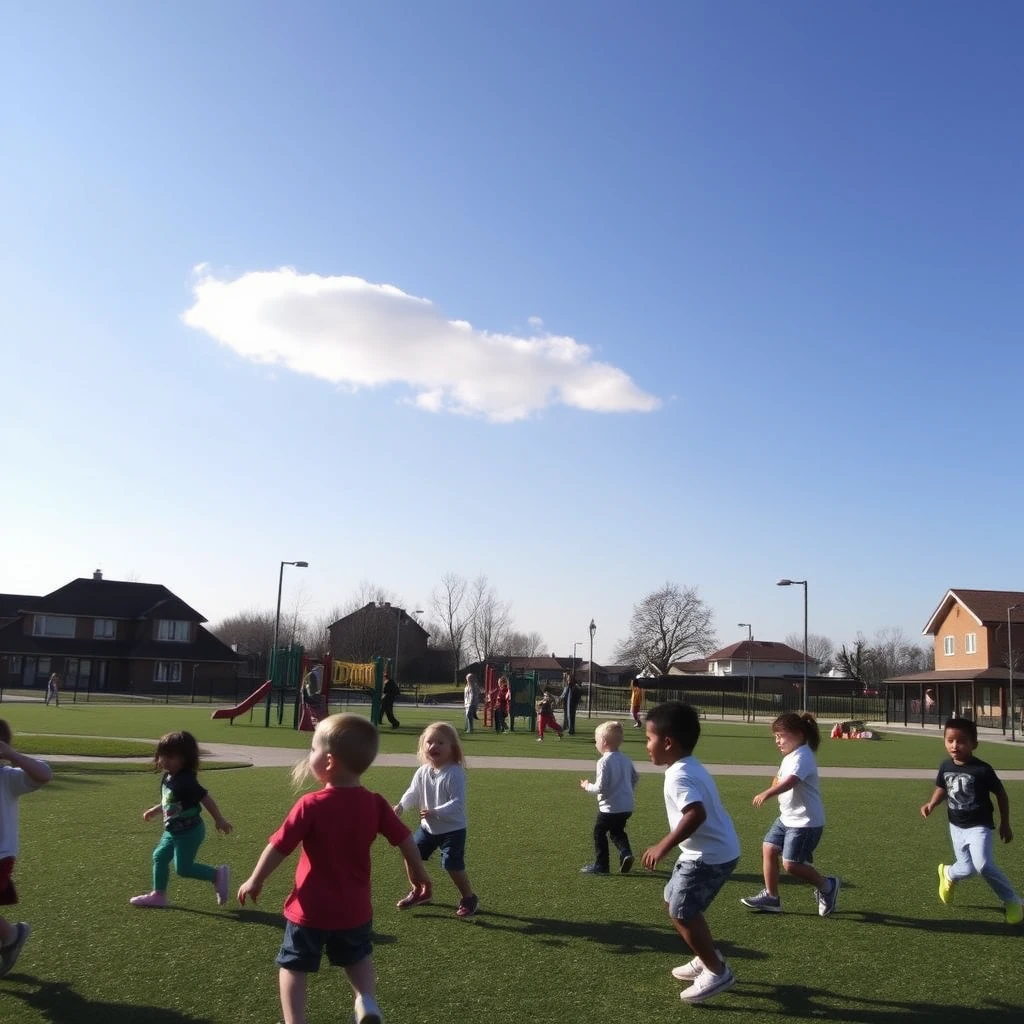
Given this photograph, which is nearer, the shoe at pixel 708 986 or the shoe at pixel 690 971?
the shoe at pixel 708 986

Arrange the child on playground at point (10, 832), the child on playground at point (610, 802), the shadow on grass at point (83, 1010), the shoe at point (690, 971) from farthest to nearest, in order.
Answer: the child on playground at point (610, 802), the shoe at point (690, 971), the child on playground at point (10, 832), the shadow on grass at point (83, 1010)

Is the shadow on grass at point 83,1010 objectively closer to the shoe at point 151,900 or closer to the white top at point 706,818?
the shoe at point 151,900

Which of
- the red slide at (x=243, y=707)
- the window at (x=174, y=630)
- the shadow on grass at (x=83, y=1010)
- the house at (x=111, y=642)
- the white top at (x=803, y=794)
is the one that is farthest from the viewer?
the window at (x=174, y=630)

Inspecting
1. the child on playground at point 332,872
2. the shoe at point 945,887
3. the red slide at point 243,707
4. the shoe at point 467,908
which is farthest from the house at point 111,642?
the child on playground at point 332,872

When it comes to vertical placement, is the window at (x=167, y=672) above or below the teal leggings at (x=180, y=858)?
below

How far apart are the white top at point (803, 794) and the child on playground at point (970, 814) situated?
2.80 feet

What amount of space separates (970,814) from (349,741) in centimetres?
542

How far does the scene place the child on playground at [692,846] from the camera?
5.42 m

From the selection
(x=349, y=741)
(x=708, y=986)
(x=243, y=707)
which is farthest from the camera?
(x=243, y=707)

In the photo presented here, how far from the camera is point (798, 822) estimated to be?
302 inches

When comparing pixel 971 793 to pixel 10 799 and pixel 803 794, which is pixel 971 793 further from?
pixel 10 799

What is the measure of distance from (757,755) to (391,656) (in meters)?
76.5

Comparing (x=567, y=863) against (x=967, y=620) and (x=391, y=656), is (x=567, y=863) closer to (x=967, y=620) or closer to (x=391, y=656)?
(x=967, y=620)

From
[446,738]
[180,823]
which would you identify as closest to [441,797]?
[446,738]
